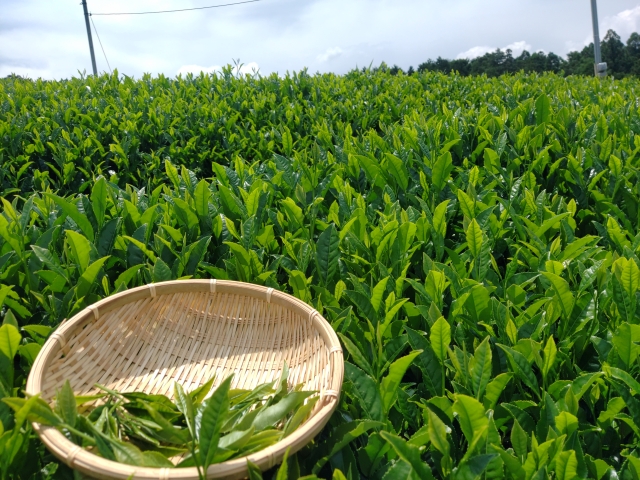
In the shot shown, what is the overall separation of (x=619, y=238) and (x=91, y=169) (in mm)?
3726

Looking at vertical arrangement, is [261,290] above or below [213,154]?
below

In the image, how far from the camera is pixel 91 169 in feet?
14.1

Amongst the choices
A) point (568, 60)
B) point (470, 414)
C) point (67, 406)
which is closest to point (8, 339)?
point (67, 406)

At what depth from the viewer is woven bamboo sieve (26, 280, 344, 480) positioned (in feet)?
5.12

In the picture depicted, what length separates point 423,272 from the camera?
2078mm

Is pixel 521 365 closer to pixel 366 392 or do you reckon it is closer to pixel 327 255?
pixel 366 392

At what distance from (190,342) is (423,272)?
897mm

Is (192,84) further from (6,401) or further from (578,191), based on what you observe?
(6,401)

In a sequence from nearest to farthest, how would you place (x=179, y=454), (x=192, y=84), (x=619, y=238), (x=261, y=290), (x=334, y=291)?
(x=179, y=454), (x=261, y=290), (x=334, y=291), (x=619, y=238), (x=192, y=84)

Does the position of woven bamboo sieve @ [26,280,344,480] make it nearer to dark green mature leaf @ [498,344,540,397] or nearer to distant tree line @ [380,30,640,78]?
Answer: dark green mature leaf @ [498,344,540,397]

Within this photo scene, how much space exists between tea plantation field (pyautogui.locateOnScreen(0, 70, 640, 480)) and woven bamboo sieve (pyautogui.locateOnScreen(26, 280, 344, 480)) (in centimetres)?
10

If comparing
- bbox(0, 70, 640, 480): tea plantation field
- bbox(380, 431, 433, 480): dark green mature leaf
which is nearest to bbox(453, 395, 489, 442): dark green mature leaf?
bbox(0, 70, 640, 480): tea plantation field

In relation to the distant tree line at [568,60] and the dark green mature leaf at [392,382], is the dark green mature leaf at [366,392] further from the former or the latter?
the distant tree line at [568,60]

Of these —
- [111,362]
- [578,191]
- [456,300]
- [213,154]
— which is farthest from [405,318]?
[213,154]
